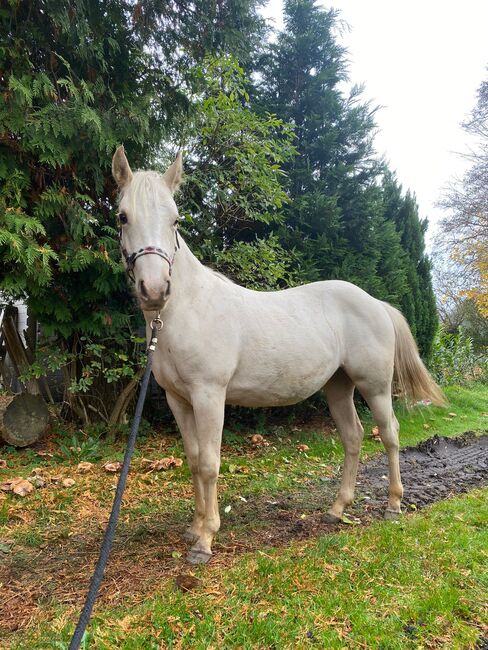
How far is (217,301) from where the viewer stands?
2816 mm

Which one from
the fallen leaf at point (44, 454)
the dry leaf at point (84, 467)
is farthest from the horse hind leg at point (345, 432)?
the fallen leaf at point (44, 454)

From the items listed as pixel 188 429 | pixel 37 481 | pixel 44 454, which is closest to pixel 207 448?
pixel 188 429

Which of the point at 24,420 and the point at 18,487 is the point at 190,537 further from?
the point at 24,420

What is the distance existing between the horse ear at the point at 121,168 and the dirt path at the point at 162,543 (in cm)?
235

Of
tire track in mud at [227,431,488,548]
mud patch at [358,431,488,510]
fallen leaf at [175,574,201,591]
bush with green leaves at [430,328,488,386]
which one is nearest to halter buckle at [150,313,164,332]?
fallen leaf at [175,574,201,591]

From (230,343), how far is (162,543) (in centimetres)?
153

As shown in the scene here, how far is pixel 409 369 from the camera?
384cm

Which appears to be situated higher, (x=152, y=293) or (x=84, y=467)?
(x=152, y=293)

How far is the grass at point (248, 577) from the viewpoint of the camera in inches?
76.2

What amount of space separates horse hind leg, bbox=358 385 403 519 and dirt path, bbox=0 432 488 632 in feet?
0.71

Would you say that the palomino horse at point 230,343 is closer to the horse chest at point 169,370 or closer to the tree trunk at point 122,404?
the horse chest at point 169,370

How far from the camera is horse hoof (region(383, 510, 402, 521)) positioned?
134 inches

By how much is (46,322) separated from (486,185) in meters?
16.6

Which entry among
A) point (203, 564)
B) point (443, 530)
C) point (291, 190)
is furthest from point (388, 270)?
point (203, 564)
